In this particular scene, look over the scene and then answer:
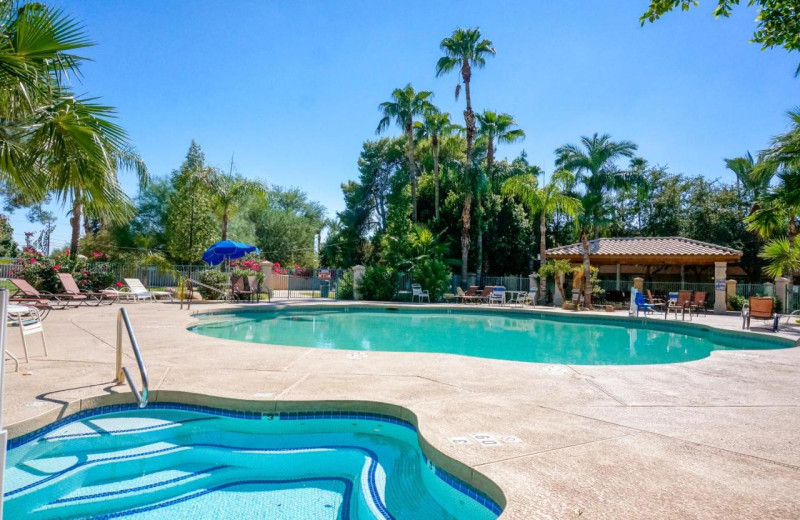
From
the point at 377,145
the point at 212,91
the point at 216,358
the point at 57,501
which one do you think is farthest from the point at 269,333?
the point at 377,145

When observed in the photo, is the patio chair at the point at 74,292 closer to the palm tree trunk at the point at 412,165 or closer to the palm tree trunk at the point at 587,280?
the palm tree trunk at the point at 412,165

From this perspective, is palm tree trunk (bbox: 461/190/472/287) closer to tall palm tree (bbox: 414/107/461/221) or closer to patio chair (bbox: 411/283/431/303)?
tall palm tree (bbox: 414/107/461/221)

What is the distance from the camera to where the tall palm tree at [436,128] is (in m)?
25.5

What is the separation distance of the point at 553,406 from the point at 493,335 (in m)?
8.00

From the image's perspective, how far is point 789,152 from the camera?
39.9 feet

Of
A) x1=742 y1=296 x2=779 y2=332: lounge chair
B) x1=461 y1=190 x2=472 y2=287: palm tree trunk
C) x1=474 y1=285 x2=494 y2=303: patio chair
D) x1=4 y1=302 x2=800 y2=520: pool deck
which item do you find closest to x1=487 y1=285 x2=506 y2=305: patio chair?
x1=474 y1=285 x2=494 y2=303: patio chair

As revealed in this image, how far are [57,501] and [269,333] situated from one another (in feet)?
27.8

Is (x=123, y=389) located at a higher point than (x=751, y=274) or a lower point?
lower

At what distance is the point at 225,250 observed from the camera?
17562 mm

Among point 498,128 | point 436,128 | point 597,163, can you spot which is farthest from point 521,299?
point 436,128

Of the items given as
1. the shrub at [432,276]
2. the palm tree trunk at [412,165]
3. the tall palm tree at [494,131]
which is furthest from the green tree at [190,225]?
the tall palm tree at [494,131]

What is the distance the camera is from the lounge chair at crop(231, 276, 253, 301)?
18.0 metres

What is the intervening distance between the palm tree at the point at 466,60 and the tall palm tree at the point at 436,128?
1.77 meters

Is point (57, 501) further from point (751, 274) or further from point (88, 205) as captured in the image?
point (751, 274)
